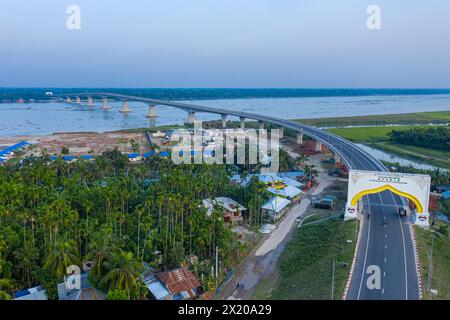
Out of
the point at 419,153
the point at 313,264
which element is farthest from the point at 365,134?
the point at 313,264

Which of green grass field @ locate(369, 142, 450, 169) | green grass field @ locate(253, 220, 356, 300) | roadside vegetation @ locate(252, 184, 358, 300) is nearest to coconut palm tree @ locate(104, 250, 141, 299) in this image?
green grass field @ locate(253, 220, 356, 300)

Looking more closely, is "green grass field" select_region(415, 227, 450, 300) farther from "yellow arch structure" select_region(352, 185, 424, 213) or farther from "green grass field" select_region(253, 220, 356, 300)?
"green grass field" select_region(253, 220, 356, 300)

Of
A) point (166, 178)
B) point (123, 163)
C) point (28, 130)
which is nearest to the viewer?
point (166, 178)

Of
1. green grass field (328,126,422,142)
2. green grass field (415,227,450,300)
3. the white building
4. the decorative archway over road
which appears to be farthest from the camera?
green grass field (328,126,422,142)

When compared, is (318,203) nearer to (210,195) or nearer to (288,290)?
(210,195)

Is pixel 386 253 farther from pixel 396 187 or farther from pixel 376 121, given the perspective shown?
pixel 376 121

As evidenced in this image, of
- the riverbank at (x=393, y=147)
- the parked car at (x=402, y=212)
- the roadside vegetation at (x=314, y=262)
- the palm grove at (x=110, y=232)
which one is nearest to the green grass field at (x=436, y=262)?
the parked car at (x=402, y=212)
